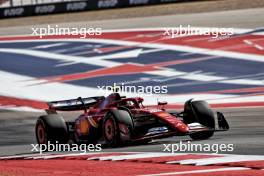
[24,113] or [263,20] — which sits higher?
[263,20]

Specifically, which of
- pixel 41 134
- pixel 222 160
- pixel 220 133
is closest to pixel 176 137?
pixel 220 133

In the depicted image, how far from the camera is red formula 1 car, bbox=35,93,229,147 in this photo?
40.9 ft

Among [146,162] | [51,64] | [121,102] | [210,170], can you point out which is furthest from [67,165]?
[51,64]

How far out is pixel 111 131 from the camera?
12766mm

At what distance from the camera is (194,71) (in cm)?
2406

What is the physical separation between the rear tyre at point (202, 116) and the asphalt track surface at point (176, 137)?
20 centimetres

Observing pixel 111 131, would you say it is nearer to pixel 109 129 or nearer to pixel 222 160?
pixel 109 129

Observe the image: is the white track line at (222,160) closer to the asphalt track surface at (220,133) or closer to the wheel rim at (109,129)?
the asphalt track surface at (220,133)

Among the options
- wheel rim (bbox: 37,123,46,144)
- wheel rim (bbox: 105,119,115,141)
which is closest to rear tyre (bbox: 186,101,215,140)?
wheel rim (bbox: 105,119,115,141)

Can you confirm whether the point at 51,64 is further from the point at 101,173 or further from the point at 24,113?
the point at 101,173

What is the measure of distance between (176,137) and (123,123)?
3089 millimetres

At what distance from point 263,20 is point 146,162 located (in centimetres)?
2032

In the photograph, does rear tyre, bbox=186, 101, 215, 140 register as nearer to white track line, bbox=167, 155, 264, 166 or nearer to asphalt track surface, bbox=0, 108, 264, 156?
asphalt track surface, bbox=0, 108, 264, 156

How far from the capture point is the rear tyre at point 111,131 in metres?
12.6
